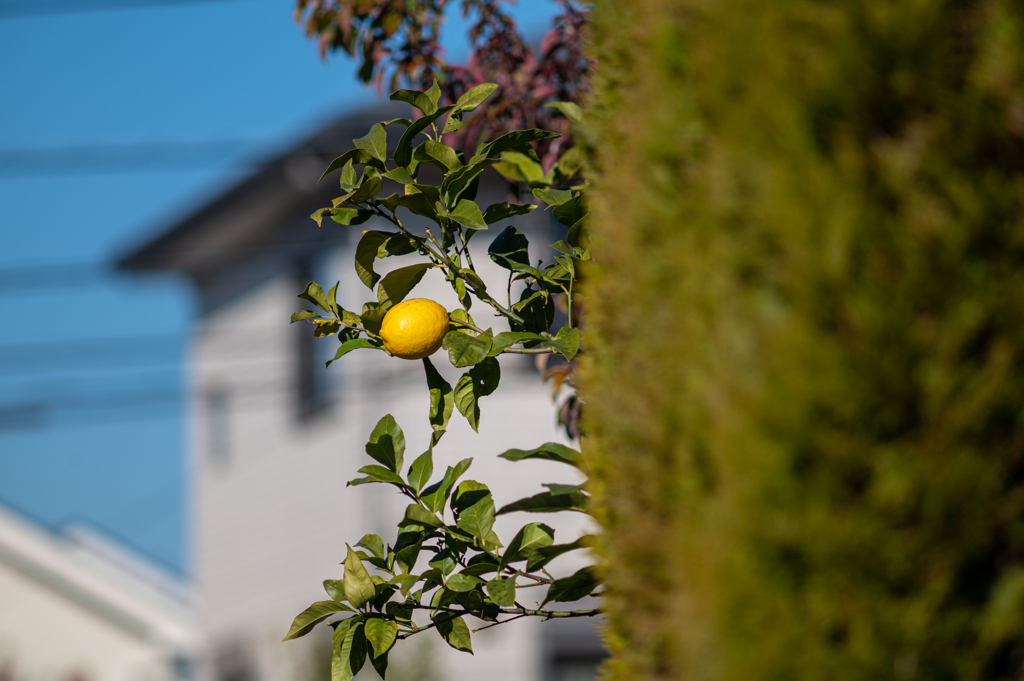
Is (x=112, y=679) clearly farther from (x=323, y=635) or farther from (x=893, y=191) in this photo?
(x=893, y=191)

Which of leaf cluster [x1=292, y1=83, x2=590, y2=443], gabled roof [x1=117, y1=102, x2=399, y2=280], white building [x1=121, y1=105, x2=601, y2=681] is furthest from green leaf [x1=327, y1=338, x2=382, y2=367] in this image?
gabled roof [x1=117, y1=102, x2=399, y2=280]

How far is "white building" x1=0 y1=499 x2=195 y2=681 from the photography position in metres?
21.5

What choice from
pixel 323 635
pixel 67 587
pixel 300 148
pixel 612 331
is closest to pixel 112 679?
pixel 67 587

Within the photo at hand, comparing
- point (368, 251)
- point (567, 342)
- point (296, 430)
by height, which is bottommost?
point (567, 342)

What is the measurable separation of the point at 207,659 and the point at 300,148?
755 cm

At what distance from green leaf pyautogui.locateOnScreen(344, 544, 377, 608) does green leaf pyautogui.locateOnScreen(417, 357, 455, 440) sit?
11.7 inches

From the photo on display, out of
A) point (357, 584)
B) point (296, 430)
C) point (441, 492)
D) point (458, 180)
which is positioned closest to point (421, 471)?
point (441, 492)

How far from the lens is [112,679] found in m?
21.9

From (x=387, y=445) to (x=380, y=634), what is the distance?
1.29ft

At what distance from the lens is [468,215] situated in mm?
1999

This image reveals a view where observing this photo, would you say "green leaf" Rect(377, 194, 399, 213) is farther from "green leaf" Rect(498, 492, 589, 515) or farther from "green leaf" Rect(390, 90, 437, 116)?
"green leaf" Rect(498, 492, 589, 515)

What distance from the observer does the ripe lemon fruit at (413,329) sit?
2.02 meters

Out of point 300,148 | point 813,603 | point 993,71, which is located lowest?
point 813,603

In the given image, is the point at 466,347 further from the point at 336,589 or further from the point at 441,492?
the point at 336,589
